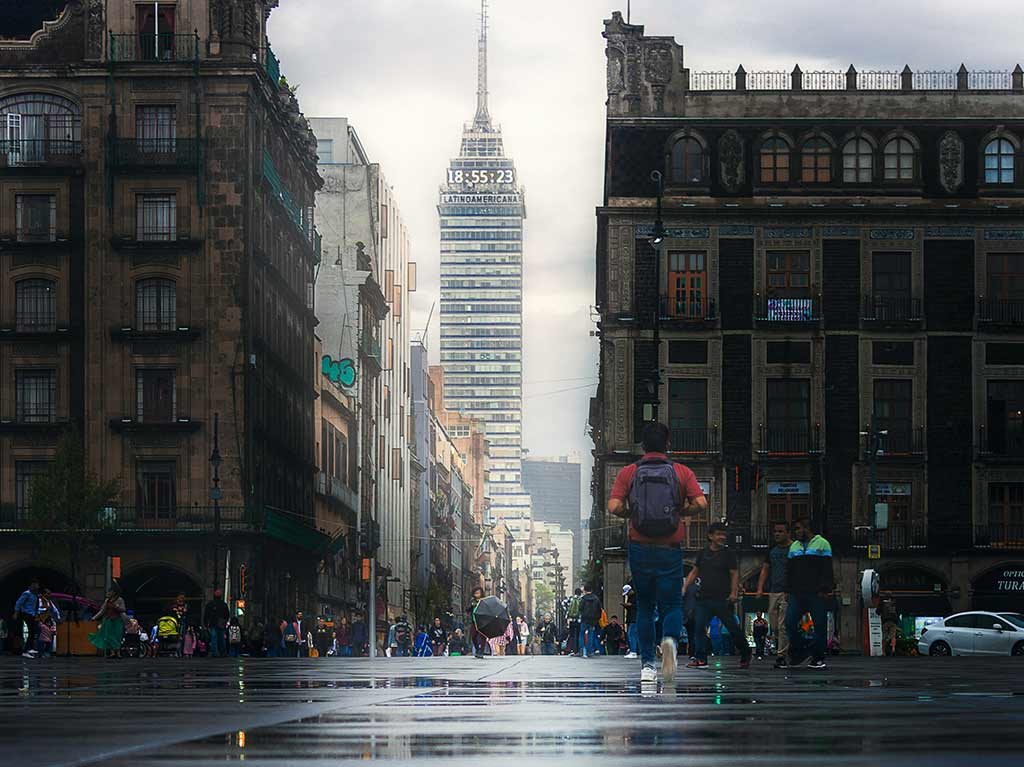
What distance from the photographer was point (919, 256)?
68.2 metres

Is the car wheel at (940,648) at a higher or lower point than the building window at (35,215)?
lower

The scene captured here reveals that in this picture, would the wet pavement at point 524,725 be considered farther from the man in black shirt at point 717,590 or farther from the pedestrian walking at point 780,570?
the pedestrian walking at point 780,570

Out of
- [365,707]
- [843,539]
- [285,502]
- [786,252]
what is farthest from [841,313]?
[365,707]

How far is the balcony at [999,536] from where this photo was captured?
65750 millimetres

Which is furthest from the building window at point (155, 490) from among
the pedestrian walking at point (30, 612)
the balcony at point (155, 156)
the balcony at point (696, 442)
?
the pedestrian walking at point (30, 612)

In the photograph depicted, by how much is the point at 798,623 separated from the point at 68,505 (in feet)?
136

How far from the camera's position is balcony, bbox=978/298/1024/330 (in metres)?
67.7

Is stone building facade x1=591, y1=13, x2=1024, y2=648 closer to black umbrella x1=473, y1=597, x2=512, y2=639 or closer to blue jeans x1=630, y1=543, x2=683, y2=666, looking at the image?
black umbrella x1=473, y1=597, x2=512, y2=639

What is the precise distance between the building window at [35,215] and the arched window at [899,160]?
28922 mm

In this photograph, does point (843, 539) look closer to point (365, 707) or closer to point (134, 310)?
point (134, 310)

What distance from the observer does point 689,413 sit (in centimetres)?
6725

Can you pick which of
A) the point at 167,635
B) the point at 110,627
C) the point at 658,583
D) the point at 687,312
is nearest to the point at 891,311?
the point at 687,312

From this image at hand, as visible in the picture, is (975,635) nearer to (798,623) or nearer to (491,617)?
(491,617)

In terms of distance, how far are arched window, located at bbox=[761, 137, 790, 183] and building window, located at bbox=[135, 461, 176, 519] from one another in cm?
2310
